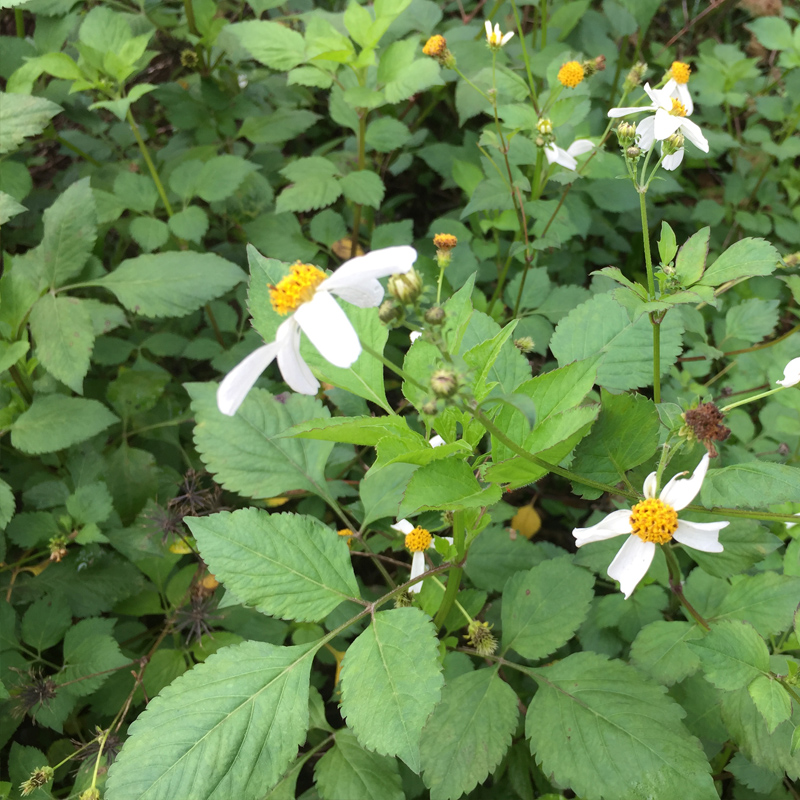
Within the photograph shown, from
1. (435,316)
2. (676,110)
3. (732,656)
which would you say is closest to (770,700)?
(732,656)

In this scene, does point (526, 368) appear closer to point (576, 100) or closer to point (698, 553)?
point (698, 553)

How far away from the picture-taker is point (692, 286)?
124 centimetres

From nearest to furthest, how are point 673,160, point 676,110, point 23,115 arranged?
point 673,160
point 676,110
point 23,115

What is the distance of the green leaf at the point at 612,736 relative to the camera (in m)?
1.16

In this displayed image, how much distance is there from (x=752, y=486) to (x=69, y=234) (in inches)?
77.2

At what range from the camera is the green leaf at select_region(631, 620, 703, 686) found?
133cm

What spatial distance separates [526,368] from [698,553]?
0.58 meters

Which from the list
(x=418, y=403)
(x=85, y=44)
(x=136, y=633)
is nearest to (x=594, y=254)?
(x=418, y=403)

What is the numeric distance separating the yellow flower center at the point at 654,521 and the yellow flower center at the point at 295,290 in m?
0.72

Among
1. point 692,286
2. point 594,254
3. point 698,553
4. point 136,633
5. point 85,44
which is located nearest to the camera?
point 692,286

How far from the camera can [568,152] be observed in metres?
2.00

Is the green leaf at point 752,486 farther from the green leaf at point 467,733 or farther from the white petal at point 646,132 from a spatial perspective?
the white petal at point 646,132

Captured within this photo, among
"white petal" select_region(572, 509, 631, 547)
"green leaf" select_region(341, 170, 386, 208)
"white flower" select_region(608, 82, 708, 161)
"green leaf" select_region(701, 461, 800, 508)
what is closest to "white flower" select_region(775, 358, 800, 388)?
"green leaf" select_region(701, 461, 800, 508)

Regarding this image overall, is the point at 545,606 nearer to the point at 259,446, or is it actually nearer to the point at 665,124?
the point at 259,446
